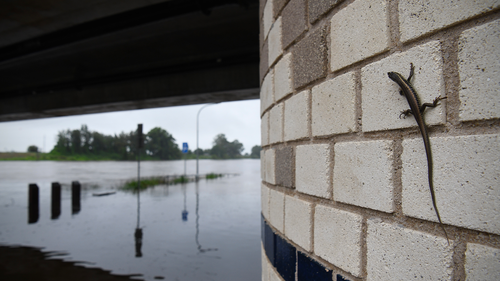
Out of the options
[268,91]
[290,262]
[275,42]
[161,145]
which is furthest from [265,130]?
[161,145]

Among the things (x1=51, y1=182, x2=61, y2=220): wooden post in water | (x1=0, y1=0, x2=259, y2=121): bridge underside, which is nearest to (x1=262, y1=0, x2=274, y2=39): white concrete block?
(x1=0, y1=0, x2=259, y2=121): bridge underside

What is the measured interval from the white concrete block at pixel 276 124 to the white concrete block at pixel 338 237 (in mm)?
737

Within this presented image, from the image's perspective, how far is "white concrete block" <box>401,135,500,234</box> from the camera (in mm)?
969

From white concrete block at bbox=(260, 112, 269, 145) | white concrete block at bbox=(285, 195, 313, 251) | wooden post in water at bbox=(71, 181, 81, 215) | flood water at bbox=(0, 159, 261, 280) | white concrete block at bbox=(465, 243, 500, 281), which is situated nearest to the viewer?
white concrete block at bbox=(465, 243, 500, 281)

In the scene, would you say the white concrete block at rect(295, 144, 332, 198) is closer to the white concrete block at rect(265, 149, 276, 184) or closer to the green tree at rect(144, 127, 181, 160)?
the white concrete block at rect(265, 149, 276, 184)

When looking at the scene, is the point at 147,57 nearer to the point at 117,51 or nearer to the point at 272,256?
the point at 117,51

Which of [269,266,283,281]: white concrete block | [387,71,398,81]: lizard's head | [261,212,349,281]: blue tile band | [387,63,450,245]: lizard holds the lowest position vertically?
[269,266,283,281]: white concrete block

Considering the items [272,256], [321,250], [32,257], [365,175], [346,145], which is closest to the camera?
[365,175]

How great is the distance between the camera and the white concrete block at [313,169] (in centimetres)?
166

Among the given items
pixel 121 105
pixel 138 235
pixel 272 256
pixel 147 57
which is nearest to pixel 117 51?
pixel 147 57

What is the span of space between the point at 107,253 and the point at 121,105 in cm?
770

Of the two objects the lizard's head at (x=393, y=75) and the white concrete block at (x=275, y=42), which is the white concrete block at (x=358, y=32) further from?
the white concrete block at (x=275, y=42)

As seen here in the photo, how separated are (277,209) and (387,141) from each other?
125 cm

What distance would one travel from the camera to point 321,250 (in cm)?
170
